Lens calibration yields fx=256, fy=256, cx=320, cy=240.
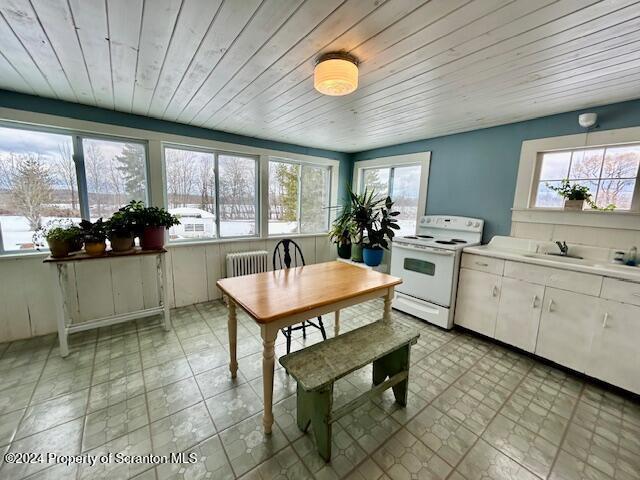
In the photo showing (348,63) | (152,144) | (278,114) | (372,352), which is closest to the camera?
(348,63)

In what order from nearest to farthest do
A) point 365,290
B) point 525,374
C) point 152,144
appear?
1. point 365,290
2. point 525,374
3. point 152,144

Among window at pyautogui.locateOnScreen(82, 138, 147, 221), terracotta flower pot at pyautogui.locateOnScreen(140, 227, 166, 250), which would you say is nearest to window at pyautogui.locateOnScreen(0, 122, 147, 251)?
window at pyautogui.locateOnScreen(82, 138, 147, 221)

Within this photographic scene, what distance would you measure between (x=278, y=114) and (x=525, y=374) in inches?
126

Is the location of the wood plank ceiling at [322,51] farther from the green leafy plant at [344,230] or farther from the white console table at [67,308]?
the green leafy plant at [344,230]

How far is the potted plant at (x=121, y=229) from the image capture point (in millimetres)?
2379

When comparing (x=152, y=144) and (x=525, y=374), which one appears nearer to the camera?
(x=525, y=374)

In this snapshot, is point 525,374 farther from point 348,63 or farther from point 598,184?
point 348,63

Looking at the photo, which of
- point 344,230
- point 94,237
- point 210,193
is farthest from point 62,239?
point 344,230

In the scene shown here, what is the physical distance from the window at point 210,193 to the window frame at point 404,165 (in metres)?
1.79

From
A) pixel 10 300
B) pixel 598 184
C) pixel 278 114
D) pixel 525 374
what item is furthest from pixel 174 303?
pixel 598 184

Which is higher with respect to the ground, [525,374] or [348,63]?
[348,63]

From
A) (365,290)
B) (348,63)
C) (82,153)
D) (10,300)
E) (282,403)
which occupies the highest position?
(348,63)

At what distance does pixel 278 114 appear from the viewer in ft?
8.34

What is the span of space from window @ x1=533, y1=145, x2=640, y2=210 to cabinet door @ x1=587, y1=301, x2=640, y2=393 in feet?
3.04
